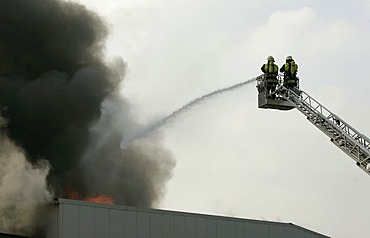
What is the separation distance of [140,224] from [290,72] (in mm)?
10506

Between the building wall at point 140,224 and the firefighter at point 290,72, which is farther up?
the firefighter at point 290,72

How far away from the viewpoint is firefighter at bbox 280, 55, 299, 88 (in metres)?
31.8

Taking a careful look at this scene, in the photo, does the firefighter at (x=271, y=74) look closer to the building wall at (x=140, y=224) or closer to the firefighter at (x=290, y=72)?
the firefighter at (x=290, y=72)

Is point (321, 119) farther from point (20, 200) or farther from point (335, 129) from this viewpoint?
point (20, 200)

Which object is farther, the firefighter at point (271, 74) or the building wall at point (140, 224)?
the firefighter at point (271, 74)

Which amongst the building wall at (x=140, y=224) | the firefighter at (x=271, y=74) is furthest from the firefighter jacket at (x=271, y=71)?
the building wall at (x=140, y=224)

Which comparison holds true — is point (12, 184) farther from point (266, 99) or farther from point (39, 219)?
point (266, 99)

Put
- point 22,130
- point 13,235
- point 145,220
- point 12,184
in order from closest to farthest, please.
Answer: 1. point 13,235
2. point 145,220
3. point 12,184
4. point 22,130

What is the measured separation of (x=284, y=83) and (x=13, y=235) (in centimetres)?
1388

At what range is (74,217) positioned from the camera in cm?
2302

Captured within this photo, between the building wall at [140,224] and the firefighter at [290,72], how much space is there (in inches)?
232

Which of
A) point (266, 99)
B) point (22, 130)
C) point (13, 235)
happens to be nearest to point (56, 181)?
point (22, 130)

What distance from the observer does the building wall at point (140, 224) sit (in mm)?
22906

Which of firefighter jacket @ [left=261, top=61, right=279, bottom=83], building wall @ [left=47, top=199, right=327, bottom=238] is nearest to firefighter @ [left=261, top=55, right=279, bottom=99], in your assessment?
firefighter jacket @ [left=261, top=61, right=279, bottom=83]
